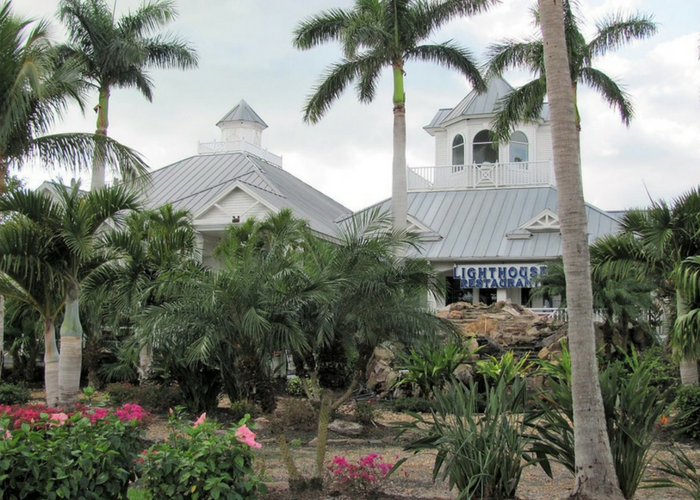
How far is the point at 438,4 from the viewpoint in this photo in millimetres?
20672

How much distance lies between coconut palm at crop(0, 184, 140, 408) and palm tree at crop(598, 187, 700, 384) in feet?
28.9

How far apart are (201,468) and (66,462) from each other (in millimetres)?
1132

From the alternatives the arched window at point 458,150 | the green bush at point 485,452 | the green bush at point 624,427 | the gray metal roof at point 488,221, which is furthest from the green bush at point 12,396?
the arched window at point 458,150

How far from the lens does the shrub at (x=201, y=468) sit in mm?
6473

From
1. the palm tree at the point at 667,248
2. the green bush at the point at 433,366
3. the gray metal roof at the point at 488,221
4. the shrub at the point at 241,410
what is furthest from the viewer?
the gray metal roof at the point at 488,221

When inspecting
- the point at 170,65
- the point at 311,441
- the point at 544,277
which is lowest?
the point at 311,441

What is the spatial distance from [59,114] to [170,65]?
9700 millimetres

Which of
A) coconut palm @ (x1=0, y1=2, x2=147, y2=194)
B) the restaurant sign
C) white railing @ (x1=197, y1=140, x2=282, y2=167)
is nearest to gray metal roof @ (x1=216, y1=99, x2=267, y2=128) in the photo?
white railing @ (x1=197, y1=140, x2=282, y2=167)

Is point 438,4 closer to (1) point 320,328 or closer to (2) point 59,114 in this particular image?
(2) point 59,114

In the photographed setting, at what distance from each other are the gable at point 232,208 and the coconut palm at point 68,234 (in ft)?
43.5

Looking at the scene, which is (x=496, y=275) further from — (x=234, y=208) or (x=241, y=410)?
(x=241, y=410)

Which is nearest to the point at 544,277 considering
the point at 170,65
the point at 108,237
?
the point at 108,237

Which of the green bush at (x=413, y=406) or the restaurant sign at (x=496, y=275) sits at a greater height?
the restaurant sign at (x=496, y=275)

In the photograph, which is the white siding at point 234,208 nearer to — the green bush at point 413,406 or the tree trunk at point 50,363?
the green bush at point 413,406
